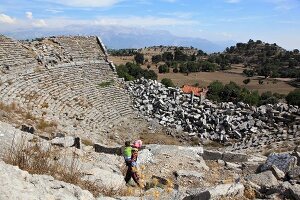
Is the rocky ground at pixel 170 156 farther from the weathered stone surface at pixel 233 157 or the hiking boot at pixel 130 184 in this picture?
the hiking boot at pixel 130 184

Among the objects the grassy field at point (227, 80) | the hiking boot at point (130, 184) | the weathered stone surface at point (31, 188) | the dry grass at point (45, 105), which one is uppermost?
the weathered stone surface at point (31, 188)

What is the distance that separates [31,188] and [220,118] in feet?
68.8

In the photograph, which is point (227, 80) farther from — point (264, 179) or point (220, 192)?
point (220, 192)

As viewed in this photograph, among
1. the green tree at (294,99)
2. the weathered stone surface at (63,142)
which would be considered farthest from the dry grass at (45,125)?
the green tree at (294,99)

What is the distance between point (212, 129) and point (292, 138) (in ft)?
15.7

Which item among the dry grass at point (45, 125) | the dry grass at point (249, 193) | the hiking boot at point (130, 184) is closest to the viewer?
the dry grass at point (249, 193)

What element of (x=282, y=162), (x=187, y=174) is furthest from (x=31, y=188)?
(x=282, y=162)

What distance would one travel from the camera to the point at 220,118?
83.4ft

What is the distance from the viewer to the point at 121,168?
11398 mm

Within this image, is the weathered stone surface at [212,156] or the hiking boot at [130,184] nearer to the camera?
the hiking boot at [130,184]

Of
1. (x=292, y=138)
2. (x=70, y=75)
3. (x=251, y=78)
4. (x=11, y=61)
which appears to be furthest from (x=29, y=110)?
(x=251, y=78)

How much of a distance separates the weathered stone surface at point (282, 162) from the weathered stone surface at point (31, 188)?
7.46 metres

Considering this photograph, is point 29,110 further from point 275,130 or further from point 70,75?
point 275,130

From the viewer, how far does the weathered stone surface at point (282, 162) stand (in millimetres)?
11832
